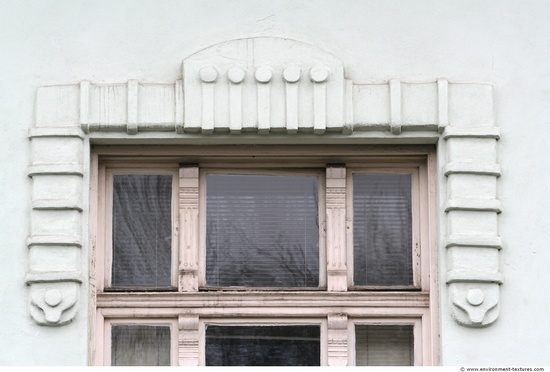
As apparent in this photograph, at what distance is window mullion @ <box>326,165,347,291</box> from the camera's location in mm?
7688

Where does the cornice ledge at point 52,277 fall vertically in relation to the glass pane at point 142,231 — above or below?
below

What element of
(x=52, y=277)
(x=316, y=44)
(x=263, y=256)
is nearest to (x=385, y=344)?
(x=263, y=256)

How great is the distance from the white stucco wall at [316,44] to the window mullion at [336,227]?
55 centimetres

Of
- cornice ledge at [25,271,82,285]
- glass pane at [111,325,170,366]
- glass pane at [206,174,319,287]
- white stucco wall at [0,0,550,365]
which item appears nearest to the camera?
cornice ledge at [25,271,82,285]

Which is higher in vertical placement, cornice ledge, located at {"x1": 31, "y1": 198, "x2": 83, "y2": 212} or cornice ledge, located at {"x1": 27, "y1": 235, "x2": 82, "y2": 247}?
cornice ledge, located at {"x1": 31, "y1": 198, "x2": 83, "y2": 212}

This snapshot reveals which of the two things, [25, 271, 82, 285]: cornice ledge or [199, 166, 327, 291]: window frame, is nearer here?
[25, 271, 82, 285]: cornice ledge

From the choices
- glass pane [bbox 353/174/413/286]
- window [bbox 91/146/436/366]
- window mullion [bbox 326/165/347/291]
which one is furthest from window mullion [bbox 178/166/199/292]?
glass pane [bbox 353/174/413/286]

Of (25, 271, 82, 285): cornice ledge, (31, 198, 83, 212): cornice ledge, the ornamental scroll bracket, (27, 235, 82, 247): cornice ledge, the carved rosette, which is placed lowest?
the carved rosette

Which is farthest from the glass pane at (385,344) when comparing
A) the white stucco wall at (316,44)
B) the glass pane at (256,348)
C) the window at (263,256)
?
the white stucco wall at (316,44)

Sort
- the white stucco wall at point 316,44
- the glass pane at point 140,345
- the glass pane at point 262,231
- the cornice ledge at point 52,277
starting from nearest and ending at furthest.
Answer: the cornice ledge at point 52,277, the white stucco wall at point 316,44, the glass pane at point 140,345, the glass pane at point 262,231

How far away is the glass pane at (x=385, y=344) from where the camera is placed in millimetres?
7688

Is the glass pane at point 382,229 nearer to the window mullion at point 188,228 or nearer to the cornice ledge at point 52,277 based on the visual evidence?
the window mullion at point 188,228

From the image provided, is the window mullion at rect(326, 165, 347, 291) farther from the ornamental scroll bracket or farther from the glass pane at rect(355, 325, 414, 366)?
the glass pane at rect(355, 325, 414, 366)

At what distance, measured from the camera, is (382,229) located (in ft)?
25.7
